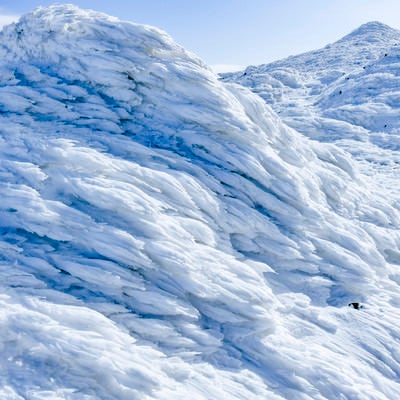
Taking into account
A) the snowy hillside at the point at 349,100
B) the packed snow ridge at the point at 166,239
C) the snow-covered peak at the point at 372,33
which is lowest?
the packed snow ridge at the point at 166,239

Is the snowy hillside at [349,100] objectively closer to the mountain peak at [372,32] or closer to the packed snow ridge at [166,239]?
the mountain peak at [372,32]

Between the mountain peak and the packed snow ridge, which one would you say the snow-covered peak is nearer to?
the mountain peak

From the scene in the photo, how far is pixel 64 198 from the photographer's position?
6371mm

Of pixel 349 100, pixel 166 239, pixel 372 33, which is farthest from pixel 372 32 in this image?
pixel 166 239

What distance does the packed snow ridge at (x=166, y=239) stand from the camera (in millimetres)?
5031

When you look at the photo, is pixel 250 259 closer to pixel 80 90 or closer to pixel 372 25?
pixel 80 90

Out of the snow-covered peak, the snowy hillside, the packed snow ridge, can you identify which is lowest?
the packed snow ridge

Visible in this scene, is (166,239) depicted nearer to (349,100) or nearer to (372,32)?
(349,100)

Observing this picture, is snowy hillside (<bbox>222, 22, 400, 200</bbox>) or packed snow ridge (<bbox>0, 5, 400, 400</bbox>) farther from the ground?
snowy hillside (<bbox>222, 22, 400, 200</bbox>)

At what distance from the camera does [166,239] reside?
625 cm

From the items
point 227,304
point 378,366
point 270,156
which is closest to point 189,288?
point 227,304

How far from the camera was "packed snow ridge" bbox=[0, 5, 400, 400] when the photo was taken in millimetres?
5031

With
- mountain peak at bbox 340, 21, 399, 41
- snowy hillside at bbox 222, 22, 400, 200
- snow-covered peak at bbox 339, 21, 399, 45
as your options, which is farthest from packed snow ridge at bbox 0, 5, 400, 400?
mountain peak at bbox 340, 21, 399, 41

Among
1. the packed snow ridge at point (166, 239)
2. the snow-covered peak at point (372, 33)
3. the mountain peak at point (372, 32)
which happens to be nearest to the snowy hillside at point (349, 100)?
the snow-covered peak at point (372, 33)
